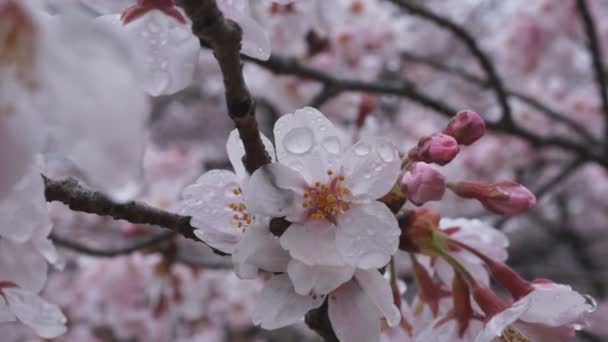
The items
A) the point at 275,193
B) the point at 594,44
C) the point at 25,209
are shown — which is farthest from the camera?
the point at 594,44

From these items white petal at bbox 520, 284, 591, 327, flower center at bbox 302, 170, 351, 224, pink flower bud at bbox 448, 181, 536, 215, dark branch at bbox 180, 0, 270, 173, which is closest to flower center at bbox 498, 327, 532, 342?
white petal at bbox 520, 284, 591, 327

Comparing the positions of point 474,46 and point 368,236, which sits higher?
point 368,236

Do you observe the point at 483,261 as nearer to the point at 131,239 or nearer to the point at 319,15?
the point at 319,15

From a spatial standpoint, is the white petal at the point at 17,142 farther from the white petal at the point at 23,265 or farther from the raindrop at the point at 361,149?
the raindrop at the point at 361,149

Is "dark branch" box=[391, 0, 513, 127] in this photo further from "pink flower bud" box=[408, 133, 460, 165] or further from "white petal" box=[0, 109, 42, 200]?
"white petal" box=[0, 109, 42, 200]

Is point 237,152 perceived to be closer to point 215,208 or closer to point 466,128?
point 215,208

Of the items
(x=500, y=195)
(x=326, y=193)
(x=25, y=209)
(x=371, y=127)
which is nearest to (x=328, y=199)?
(x=326, y=193)

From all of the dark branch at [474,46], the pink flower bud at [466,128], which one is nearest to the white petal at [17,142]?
the pink flower bud at [466,128]
